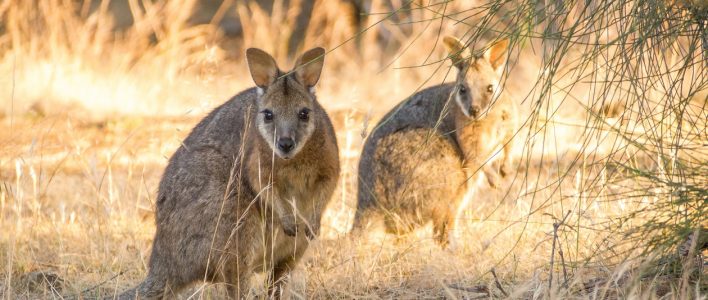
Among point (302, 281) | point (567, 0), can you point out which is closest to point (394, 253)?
point (302, 281)

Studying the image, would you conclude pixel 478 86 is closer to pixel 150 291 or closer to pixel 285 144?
pixel 285 144

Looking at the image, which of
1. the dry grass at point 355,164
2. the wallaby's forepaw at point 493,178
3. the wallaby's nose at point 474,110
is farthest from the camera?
the wallaby's forepaw at point 493,178

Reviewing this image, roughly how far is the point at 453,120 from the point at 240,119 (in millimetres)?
2177

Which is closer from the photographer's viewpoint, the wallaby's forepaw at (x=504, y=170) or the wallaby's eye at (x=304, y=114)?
the wallaby's eye at (x=304, y=114)

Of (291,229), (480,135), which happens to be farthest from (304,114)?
(480,135)

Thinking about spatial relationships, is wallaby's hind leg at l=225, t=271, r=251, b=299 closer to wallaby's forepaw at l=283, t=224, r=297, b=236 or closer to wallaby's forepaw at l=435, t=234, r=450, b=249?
wallaby's forepaw at l=283, t=224, r=297, b=236

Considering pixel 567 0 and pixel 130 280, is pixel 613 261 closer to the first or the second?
pixel 567 0

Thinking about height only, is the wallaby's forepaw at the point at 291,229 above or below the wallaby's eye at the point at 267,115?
below

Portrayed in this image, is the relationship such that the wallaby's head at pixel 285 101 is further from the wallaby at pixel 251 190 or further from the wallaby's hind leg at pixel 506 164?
the wallaby's hind leg at pixel 506 164

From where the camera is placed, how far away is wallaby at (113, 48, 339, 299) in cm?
452

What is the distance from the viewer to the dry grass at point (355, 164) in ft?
13.1

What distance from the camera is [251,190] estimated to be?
186 inches

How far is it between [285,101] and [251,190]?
0.48 meters

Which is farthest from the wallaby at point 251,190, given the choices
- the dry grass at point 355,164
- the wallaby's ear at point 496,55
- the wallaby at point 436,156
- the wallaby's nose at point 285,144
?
the wallaby's ear at point 496,55
